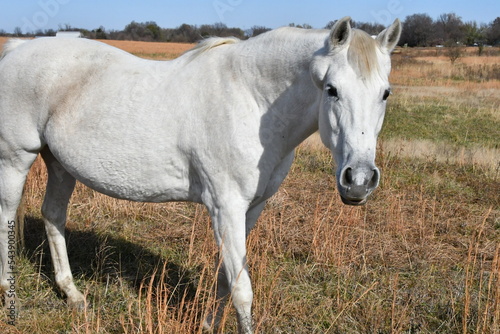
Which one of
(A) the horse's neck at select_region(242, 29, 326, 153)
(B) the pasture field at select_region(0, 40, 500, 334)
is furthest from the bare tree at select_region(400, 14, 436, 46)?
(A) the horse's neck at select_region(242, 29, 326, 153)

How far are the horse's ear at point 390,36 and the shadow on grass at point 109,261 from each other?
7.53 feet

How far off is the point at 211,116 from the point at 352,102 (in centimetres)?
86

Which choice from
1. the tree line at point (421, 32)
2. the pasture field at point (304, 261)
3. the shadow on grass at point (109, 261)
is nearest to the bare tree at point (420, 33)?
the tree line at point (421, 32)

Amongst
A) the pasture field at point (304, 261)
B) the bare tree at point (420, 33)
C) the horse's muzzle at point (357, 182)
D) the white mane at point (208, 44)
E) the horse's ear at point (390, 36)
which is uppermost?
the bare tree at point (420, 33)

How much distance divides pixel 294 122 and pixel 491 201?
4489mm

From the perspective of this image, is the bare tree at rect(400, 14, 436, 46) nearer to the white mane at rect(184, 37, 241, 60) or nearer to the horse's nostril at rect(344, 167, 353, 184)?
the white mane at rect(184, 37, 241, 60)

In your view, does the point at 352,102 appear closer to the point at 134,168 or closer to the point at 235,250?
the point at 235,250

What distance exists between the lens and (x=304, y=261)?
4.01 m

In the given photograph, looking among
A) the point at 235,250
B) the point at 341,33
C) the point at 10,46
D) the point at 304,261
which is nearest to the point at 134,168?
the point at 235,250

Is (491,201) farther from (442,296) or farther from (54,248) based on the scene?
(54,248)

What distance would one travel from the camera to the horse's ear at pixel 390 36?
221 cm

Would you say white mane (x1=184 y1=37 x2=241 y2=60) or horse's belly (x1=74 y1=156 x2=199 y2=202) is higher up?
white mane (x1=184 y1=37 x2=241 y2=60)

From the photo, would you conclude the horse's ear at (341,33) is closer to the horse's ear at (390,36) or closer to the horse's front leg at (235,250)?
the horse's ear at (390,36)

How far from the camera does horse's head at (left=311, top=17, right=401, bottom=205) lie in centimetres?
198
